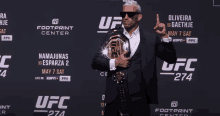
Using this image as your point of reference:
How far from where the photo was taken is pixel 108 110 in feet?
6.62

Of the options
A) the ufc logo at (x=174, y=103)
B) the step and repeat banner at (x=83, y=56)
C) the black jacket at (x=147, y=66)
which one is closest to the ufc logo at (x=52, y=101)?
the step and repeat banner at (x=83, y=56)

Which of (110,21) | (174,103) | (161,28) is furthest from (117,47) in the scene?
(174,103)

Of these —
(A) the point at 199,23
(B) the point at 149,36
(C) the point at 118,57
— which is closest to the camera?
(C) the point at 118,57

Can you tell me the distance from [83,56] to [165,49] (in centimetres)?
155

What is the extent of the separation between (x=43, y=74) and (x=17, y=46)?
63 centimetres

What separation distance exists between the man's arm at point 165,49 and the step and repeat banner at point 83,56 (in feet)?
3.61

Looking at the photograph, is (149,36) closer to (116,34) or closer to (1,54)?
(116,34)

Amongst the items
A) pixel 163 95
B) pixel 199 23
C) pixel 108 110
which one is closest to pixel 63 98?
pixel 108 110

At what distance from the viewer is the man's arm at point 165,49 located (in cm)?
201

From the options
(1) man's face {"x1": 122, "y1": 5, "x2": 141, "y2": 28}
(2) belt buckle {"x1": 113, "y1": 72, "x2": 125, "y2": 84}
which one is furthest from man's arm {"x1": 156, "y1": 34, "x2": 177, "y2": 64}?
(2) belt buckle {"x1": 113, "y1": 72, "x2": 125, "y2": 84}

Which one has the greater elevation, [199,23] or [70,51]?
[199,23]

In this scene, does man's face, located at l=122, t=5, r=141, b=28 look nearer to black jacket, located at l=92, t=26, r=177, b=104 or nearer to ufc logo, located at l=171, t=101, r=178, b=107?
black jacket, located at l=92, t=26, r=177, b=104

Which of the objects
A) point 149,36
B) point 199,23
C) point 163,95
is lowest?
point 163,95

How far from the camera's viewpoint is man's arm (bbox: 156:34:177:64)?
201 centimetres
